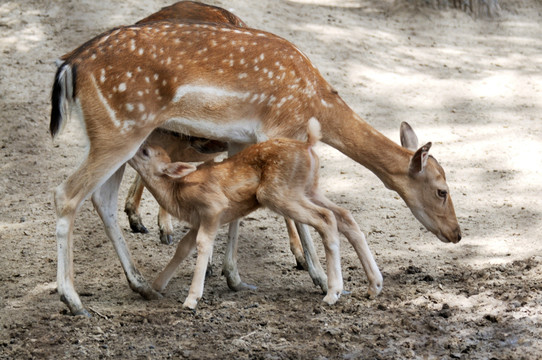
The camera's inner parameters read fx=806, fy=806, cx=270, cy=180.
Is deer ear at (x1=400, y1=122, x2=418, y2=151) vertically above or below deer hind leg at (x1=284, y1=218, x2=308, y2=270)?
above

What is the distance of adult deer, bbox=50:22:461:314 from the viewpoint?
5457mm

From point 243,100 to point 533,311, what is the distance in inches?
96.5

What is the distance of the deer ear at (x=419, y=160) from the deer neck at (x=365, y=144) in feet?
0.20

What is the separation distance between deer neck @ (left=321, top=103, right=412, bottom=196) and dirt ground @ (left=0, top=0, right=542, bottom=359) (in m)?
0.82

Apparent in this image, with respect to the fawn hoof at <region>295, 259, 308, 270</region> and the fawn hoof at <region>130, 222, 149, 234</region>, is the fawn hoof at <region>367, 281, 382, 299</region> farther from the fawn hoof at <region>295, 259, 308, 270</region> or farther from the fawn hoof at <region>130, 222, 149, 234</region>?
the fawn hoof at <region>130, 222, 149, 234</region>

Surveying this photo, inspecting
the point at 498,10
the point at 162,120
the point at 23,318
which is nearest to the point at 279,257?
the point at 162,120

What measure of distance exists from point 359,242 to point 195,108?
1.50m

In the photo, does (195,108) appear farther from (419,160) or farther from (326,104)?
(419,160)

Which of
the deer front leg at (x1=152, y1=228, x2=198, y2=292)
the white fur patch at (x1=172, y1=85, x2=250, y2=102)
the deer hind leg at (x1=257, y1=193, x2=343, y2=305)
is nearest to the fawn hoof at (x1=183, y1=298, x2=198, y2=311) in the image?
the deer front leg at (x1=152, y1=228, x2=198, y2=292)

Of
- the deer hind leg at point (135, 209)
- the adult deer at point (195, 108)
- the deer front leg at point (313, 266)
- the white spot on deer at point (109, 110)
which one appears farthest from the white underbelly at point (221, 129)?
the deer hind leg at point (135, 209)

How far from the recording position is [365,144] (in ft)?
19.8

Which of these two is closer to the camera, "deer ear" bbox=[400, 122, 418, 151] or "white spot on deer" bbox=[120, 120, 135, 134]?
"white spot on deer" bbox=[120, 120, 135, 134]

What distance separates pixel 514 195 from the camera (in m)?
7.84

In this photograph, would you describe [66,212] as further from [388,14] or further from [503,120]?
[388,14]
